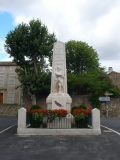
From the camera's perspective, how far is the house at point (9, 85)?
1527 inches

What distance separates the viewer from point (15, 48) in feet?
86.2

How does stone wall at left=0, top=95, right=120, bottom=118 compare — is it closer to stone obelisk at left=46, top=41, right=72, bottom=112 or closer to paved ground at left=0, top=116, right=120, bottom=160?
stone obelisk at left=46, top=41, right=72, bottom=112

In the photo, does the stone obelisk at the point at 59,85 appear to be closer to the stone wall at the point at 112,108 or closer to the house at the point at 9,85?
the stone wall at the point at 112,108

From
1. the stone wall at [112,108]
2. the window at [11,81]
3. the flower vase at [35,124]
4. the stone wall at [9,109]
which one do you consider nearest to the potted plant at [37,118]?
the flower vase at [35,124]

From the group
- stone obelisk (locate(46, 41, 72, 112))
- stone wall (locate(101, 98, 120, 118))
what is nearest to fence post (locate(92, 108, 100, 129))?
stone obelisk (locate(46, 41, 72, 112))

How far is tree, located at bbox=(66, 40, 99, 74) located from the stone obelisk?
2234 centimetres

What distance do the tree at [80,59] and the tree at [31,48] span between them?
9.88 m

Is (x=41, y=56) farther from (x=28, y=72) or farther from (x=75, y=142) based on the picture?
(x=75, y=142)

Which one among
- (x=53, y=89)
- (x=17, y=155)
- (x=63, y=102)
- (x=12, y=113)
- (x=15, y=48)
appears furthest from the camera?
(x=12, y=113)

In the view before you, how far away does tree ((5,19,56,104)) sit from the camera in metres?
26.3

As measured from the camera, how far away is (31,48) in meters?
26.7

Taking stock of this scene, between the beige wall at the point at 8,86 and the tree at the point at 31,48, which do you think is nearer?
the tree at the point at 31,48

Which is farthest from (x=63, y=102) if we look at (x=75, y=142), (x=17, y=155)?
(x=17, y=155)

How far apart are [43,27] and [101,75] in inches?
466
